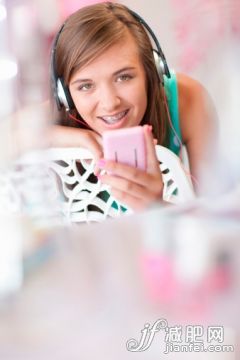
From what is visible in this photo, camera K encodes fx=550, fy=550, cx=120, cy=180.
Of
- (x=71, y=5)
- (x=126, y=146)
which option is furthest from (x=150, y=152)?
(x=71, y=5)

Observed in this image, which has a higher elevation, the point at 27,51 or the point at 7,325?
the point at 27,51

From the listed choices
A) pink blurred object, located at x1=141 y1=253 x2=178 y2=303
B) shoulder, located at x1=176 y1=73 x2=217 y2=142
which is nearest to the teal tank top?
shoulder, located at x1=176 y1=73 x2=217 y2=142

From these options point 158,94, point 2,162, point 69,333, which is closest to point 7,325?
point 69,333

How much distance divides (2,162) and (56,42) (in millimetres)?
133

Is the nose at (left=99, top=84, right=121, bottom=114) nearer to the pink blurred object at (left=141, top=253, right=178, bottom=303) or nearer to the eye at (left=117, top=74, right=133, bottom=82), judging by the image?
the eye at (left=117, top=74, right=133, bottom=82)

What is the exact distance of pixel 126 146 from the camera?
0.52 m

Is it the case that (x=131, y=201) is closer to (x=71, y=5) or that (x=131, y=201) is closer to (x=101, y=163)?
(x=101, y=163)

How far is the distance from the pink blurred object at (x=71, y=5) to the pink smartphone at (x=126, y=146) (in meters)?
0.13

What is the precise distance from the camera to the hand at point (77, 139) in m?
0.54

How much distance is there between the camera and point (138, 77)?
0.53 m

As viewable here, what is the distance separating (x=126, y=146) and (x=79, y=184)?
65 millimetres

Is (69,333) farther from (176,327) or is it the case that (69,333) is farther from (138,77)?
(138,77)

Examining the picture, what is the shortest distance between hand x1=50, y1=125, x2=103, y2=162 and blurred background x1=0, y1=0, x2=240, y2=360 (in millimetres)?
13

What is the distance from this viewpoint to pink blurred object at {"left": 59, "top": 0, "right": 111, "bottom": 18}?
0.53 metres
